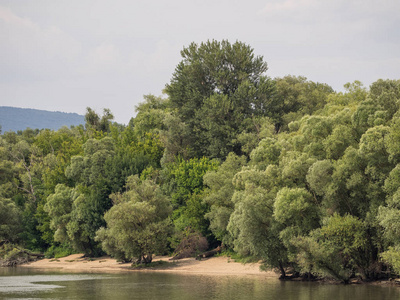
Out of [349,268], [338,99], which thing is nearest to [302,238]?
[349,268]

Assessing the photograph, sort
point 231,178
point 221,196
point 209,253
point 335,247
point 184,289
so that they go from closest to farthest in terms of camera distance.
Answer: point 335,247 < point 184,289 < point 221,196 < point 231,178 < point 209,253

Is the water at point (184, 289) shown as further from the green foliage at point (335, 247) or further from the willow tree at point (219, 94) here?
Result: the willow tree at point (219, 94)

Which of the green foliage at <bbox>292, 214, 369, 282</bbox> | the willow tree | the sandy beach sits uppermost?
the willow tree

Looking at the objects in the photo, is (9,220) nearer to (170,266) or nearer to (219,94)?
(170,266)

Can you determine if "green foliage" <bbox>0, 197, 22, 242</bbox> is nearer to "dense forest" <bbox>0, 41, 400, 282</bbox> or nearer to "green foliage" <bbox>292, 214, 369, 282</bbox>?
"dense forest" <bbox>0, 41, 400, 282</bbox>

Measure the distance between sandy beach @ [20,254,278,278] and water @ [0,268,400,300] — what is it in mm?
5100

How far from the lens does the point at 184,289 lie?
46.0 m

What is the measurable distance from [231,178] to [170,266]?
14.3m

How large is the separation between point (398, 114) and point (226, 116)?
41194mm

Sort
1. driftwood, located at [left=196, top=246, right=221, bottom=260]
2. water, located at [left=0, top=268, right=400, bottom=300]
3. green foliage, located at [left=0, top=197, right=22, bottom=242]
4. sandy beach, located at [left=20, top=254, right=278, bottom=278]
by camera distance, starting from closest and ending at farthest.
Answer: water, located at [left=0, top=268, right=400, bottom=300] → sandy beach, located at [left=20, top=254, right=278, bottom=278] → driftwood, located at [left=196, top=246, right=221, bottom=260] → green foliage, located at [left=0, top=197, right=22, bottom=242]

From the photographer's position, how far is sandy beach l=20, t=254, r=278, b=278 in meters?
62.3

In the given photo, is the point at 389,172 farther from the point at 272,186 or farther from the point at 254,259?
the point at 254,259

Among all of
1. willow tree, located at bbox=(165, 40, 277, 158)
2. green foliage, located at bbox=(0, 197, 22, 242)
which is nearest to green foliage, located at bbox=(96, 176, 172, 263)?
willow tree, located at bbox=(165, 40, 277, 158)

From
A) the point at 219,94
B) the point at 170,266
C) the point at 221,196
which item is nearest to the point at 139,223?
the point at 170,266
